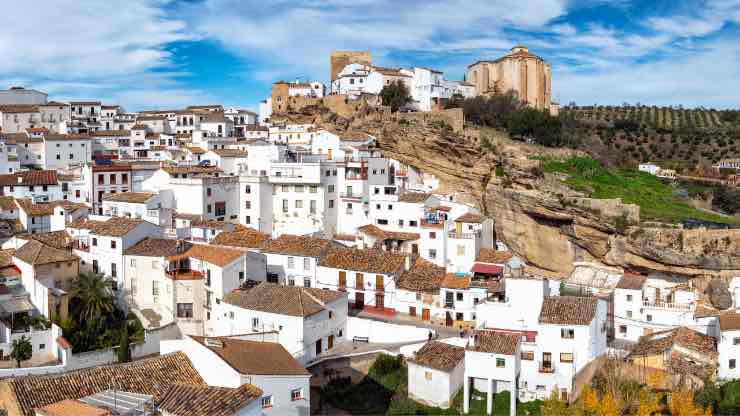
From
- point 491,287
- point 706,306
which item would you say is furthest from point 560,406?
point 706,306

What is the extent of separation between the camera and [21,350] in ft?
77.5

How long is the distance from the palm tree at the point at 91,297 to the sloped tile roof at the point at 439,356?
13.0 meters

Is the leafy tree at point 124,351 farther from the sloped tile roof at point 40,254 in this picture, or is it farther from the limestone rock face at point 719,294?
the limestone rock face at point 719,294

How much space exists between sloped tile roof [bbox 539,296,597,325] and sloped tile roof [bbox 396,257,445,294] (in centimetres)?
563

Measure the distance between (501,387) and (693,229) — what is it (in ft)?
47.3

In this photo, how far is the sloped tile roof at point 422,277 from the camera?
1117 inches

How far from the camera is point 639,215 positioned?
3297 centimetres

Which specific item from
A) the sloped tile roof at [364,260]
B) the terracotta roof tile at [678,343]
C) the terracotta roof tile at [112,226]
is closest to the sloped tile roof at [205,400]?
the sloped tile roof at [364,260]

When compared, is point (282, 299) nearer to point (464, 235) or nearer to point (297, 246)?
point (297, 246)

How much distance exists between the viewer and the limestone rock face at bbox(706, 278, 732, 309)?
29.2 meters

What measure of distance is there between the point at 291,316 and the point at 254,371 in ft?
21.6

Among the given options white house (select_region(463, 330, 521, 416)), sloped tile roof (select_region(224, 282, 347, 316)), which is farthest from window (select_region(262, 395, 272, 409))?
white house (select_region(463, 330, 521, 416))

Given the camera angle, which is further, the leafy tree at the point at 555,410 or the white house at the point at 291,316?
the white house at the point at 291,316

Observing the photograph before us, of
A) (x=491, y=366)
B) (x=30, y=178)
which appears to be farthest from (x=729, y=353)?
(x=30, y=178)
